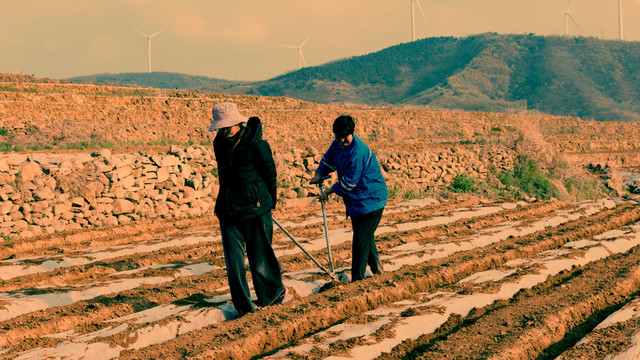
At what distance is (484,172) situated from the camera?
1909 centimetres

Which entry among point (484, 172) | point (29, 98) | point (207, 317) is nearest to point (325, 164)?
point (207, 317)

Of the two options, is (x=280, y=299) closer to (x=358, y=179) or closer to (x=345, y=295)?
(x=345, y=295)

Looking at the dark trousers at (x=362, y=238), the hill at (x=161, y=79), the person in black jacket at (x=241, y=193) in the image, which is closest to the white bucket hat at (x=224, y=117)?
the person in black jacket at (x=241, y=193)

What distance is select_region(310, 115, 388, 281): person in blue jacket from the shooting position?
18.8 feet

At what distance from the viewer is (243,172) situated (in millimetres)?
4906

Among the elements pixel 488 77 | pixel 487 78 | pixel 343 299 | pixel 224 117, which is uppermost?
pixel 488 77

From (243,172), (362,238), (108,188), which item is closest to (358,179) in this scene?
(362,238)

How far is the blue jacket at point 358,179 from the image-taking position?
5.75m

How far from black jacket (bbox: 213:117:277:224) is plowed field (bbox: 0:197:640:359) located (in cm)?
91

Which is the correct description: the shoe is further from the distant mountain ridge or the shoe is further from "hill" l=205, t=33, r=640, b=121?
the distant mountain ridge

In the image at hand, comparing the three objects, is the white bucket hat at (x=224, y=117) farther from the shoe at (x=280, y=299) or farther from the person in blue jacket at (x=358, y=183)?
the shoe at (x=280, y=299)

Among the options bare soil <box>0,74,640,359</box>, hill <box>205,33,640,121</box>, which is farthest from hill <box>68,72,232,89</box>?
bare soil <box>0,74,640,359</box>

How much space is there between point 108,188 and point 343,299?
770 cm

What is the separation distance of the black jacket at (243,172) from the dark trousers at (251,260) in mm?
109
